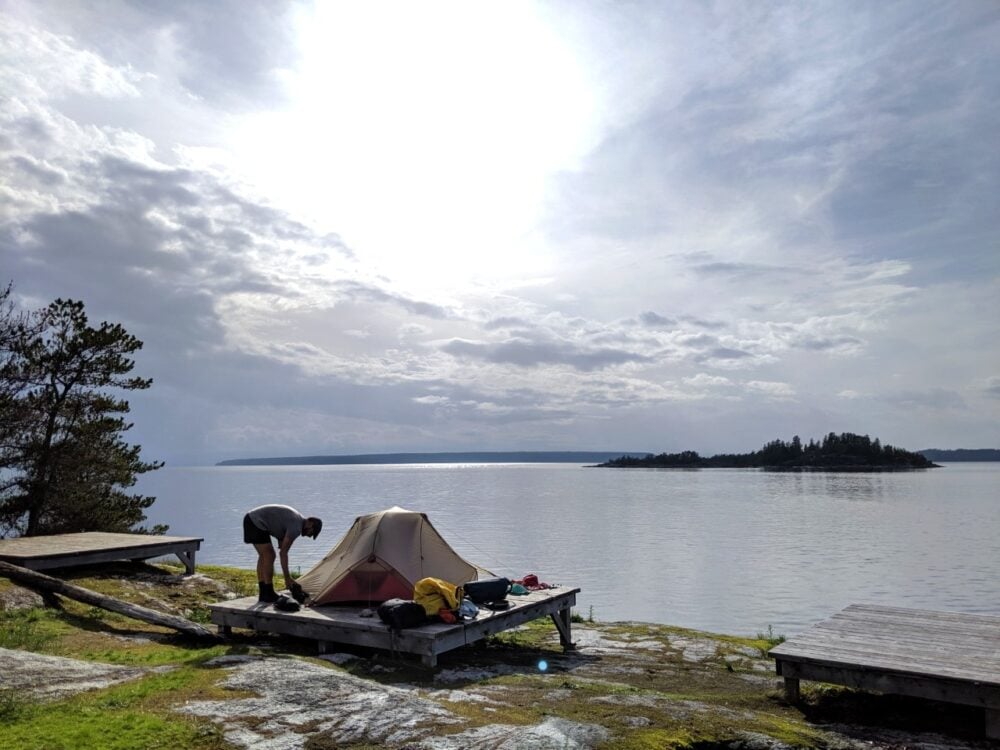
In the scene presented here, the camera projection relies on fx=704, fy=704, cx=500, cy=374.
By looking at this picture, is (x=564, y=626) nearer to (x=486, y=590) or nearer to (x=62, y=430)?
(x=486, y=590)

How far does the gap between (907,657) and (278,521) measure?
10.7 metres

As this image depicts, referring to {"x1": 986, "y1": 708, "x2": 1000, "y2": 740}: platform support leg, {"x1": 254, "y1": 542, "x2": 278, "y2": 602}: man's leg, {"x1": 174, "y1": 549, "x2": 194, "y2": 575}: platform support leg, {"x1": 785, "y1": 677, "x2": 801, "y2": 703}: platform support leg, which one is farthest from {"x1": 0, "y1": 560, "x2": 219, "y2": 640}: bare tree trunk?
{"x1": 986, "y1": 708, "x2": 1000, "y2": 740}: platform support leg

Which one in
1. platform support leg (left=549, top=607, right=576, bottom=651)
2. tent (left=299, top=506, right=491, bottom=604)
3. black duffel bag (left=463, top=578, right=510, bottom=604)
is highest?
tent (left=299, top=506, right=491, bottom=604)

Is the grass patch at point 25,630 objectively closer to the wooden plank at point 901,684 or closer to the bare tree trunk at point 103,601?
the bare tree trunk at point 103,601

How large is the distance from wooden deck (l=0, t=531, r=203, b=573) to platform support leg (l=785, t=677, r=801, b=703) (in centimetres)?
1627

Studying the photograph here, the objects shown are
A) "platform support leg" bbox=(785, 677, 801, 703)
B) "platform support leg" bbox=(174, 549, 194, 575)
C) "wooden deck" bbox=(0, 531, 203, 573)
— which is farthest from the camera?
"platform support leg" bbox=(174, 549, 194, 575)

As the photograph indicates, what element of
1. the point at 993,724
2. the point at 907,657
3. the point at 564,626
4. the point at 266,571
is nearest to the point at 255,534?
the point at 266,571

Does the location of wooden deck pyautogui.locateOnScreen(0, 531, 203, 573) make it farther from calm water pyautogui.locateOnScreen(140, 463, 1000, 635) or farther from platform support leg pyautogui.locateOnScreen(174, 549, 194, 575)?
calm water pyautogui.locateOnScreen(140, 463, 1000, 635)

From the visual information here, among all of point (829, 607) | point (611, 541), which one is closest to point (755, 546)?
point (611, 541)

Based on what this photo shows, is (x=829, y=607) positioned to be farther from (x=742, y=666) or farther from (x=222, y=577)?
(x=222, y=577)

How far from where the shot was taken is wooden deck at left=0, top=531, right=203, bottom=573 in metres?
16.9

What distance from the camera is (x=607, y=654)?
15.1 m

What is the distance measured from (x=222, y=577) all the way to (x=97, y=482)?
1315 cm

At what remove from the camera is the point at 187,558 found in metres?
20.6
